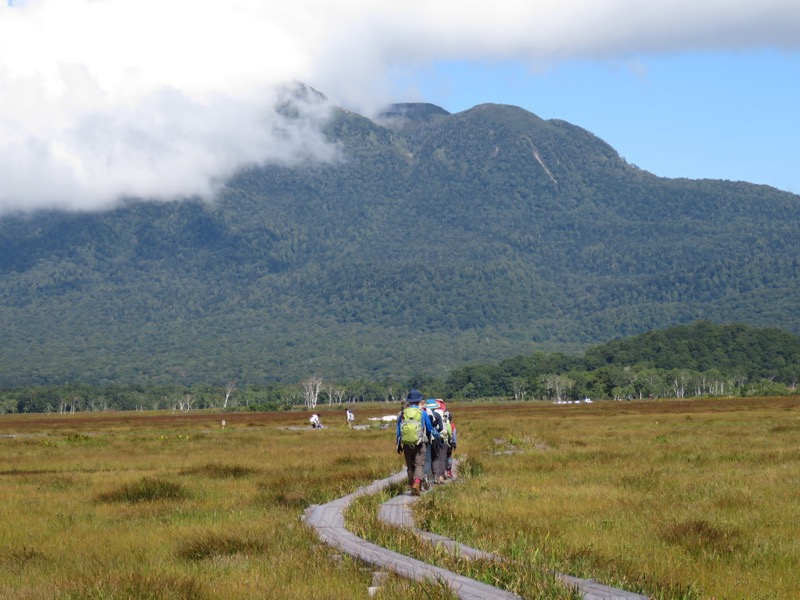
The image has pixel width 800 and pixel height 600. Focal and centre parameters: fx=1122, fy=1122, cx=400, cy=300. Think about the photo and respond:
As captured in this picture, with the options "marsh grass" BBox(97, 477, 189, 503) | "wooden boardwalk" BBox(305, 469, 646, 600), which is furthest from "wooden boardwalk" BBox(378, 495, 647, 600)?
"marsh grass" BBox(97, 477, 189, 503)

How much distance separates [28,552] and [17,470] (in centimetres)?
1870

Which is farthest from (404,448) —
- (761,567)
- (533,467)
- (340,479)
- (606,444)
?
(606,444)

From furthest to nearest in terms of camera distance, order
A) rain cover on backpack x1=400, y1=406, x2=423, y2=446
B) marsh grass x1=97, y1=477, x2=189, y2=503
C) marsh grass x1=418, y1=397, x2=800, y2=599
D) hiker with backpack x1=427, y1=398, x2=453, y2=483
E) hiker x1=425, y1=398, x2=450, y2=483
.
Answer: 1. hiker with backpack x1=427, y1=398, x2=453, y2=483
2. hiker x1=425, y1=398, x2=450, y2=483
3. marsh grass x1=97, y1=477, x2=189, y2=503
4. rain cover on backpack x1=400, y1=406, x2=423, y2=446
5. marsh grass x1=418, y1=397, x2=800, y2=599

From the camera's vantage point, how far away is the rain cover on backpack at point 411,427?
23.0 meters

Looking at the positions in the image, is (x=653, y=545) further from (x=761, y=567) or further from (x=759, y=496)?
(x=759, y=496)

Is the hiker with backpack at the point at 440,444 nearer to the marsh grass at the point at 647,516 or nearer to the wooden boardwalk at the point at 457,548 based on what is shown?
the marsh grass at the point at 647,516

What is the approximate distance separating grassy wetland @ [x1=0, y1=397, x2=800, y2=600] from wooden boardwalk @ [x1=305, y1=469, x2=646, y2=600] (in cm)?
27

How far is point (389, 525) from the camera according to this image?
54.3ft

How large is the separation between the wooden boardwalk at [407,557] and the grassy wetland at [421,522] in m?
0.27

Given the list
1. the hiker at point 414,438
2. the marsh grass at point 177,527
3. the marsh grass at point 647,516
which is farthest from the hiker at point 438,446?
the marsh grass at point 177,527

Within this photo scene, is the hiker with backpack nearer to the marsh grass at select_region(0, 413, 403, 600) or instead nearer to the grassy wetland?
the grassy wetland

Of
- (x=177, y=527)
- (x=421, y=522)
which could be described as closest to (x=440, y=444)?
(x=421, y=522)

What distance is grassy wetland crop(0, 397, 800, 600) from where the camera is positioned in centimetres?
1280

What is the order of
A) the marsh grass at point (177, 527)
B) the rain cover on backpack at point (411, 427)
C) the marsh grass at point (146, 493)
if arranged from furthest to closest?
the marsh grass at point (146, 493) → the rain cover on backpack at point (411, 427) → the marsh grass at point (177, 527)
